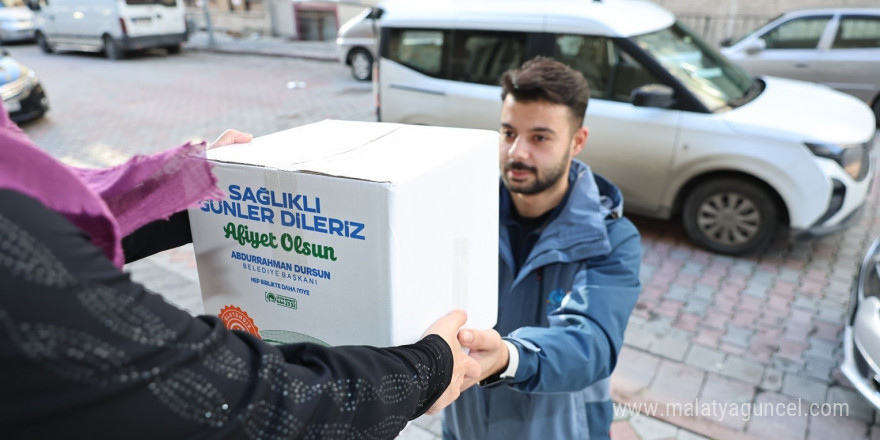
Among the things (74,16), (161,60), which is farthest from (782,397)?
(74,16)

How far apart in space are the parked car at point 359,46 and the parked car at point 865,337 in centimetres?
966

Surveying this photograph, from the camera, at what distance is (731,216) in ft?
16.0

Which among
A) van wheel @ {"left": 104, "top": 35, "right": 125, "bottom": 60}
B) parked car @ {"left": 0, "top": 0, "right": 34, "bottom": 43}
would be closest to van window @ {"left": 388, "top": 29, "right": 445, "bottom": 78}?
van wheel @ {"left": 104, "top": 35, "right": 125, "bottom": 60}

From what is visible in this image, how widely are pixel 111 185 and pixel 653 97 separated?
174 inches

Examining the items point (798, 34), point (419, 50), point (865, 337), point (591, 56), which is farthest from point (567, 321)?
point (798, 34)

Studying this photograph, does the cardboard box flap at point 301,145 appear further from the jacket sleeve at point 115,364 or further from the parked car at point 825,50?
the parked car at point 825,50

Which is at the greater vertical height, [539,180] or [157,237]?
[157,237]

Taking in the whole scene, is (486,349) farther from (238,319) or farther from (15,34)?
(15,34)

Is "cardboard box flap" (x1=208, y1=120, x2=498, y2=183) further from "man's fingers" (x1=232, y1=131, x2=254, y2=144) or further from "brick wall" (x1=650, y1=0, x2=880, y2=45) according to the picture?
"brick wall" (x1=650, y1=0, x2=880, y2=45)

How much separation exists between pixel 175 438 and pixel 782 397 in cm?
337

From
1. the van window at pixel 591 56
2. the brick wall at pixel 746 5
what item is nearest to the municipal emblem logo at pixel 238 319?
the van window at pixel 591 56

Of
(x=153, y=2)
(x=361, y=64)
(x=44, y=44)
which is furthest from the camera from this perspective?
(x=44, y=44)

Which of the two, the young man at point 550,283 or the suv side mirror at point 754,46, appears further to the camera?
the suv side mirror at point 754,46

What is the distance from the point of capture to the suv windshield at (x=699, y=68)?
4.87m
